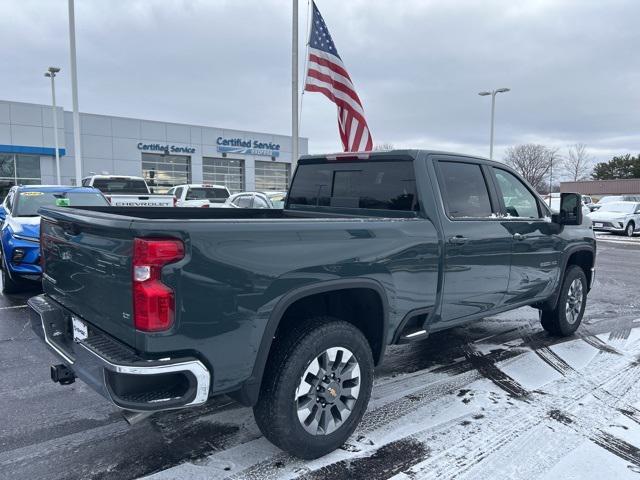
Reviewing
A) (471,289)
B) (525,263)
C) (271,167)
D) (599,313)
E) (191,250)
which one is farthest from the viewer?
(271,167)

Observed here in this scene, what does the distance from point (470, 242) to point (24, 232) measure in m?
6.30

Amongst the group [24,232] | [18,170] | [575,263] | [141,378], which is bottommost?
[141,378]

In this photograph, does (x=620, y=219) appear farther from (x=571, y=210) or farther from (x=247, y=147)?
(x=247, y=147)

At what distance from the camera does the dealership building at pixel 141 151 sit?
104ft

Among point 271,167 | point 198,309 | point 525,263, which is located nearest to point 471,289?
point 525,263

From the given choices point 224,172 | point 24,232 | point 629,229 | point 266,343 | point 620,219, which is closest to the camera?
point 266,343

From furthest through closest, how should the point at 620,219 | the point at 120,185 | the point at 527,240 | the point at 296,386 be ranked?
the point at 620,219 → the point at 120,185 → the point at 527,240 → the point at 296,386

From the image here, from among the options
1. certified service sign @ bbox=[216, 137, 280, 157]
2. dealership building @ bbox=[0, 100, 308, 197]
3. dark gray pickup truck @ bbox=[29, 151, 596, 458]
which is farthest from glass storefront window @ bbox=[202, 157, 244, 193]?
dark gray pickup truck @ bbox=[29, 151, 596, 458]

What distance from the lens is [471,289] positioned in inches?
161

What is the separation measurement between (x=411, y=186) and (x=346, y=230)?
1032 mm

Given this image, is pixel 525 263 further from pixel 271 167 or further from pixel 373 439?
pixel 271 167

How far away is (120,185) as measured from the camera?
57.5 feet

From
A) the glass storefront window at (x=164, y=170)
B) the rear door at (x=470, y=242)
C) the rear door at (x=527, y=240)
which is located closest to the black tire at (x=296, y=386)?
the rear door at (x=470, y=242)

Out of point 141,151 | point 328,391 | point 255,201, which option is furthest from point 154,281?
point 141,151
